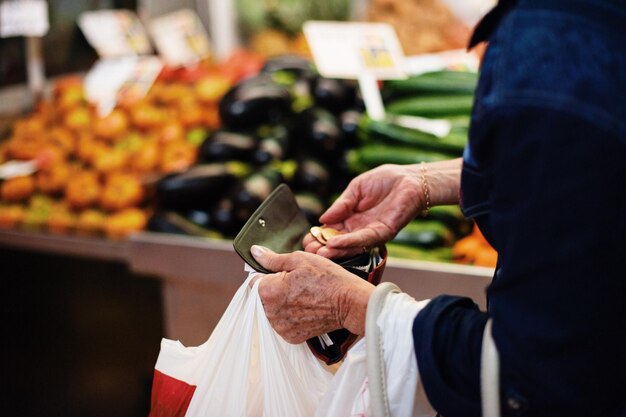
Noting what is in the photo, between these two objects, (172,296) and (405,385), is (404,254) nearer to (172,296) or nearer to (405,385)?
(172,296)

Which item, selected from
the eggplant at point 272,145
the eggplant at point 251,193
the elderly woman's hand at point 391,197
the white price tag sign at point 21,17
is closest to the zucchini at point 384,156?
the eggplant at point 272,145

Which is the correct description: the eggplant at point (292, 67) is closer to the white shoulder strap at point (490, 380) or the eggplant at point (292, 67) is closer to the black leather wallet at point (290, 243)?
the black leather wallet at point (290, 243)

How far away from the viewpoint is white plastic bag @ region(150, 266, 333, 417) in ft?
4.33

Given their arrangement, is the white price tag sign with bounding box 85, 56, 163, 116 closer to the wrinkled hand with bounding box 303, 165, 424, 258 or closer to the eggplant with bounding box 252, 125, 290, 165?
the eggplant with bounding box 252, 125, 290, 165

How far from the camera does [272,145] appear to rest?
3125 mm

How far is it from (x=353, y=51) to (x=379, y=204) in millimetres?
1893

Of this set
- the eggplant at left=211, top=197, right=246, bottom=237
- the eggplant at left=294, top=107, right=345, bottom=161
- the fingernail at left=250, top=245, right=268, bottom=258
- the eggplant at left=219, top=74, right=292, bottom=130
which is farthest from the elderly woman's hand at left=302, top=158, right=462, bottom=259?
the eggplant at left=219, top=74, right=292, bottom=130

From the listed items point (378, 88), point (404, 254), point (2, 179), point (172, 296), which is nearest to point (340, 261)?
point (404, 254)

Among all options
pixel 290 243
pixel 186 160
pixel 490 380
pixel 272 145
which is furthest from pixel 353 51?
pixel 490 380

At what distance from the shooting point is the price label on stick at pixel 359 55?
3.24m

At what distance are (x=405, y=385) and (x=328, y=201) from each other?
→ 75.4 inches

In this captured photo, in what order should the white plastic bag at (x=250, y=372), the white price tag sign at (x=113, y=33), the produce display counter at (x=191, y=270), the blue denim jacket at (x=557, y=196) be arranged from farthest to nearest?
the white price tag sign at (x=113, y=33), the produce display counter at (x=191, y=270), the white plastic bag at (x=250, y=372), the blue denim jacket at (x=557, y=196)

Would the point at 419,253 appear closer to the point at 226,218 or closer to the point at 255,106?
the point at 226,218

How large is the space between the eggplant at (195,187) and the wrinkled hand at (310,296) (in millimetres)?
1684
